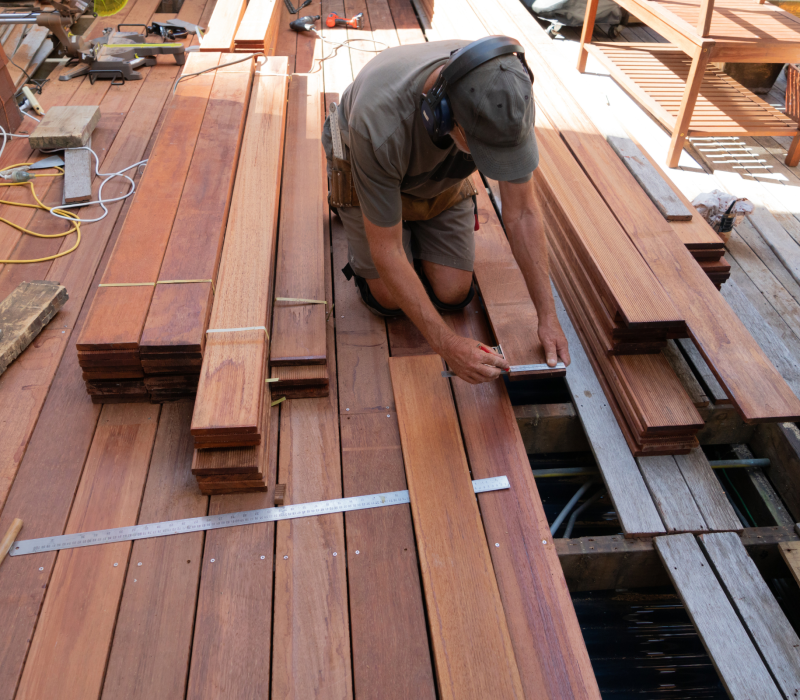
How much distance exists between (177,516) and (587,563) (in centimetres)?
140

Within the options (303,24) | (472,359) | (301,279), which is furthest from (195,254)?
(303,24)

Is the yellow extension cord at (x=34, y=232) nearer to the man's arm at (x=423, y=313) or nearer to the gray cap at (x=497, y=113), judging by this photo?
the man's arm at (x=423, y=313)

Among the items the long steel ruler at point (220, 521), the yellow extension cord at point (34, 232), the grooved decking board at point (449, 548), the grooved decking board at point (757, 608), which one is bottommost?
the grooved decking board at point (757, 608)

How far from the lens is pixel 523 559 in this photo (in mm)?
1936

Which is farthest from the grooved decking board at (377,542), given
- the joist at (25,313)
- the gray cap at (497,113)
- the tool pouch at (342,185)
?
the joist at (25,313)

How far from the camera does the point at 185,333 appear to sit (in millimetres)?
2207

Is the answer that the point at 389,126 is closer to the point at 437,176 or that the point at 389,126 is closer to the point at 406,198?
the point at 437,176

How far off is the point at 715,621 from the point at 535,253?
1353 mm

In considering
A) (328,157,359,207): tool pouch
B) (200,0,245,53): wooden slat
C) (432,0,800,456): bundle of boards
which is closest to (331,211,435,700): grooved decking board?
(328,157,359,207): tool pouch

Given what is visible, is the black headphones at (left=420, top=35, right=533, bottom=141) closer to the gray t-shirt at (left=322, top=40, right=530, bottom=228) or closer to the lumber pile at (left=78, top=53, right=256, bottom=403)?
the gray t-shirt at (left=322, top=40, right=530, bottom=228)

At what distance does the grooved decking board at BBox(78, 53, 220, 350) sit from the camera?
7.24 feet

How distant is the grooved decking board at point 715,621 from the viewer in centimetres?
171

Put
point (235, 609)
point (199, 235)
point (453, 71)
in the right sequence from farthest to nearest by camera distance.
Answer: point (199, 235) < point (235, 609) < point (453, 71)

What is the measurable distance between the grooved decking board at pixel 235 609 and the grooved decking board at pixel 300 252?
0.50 m
